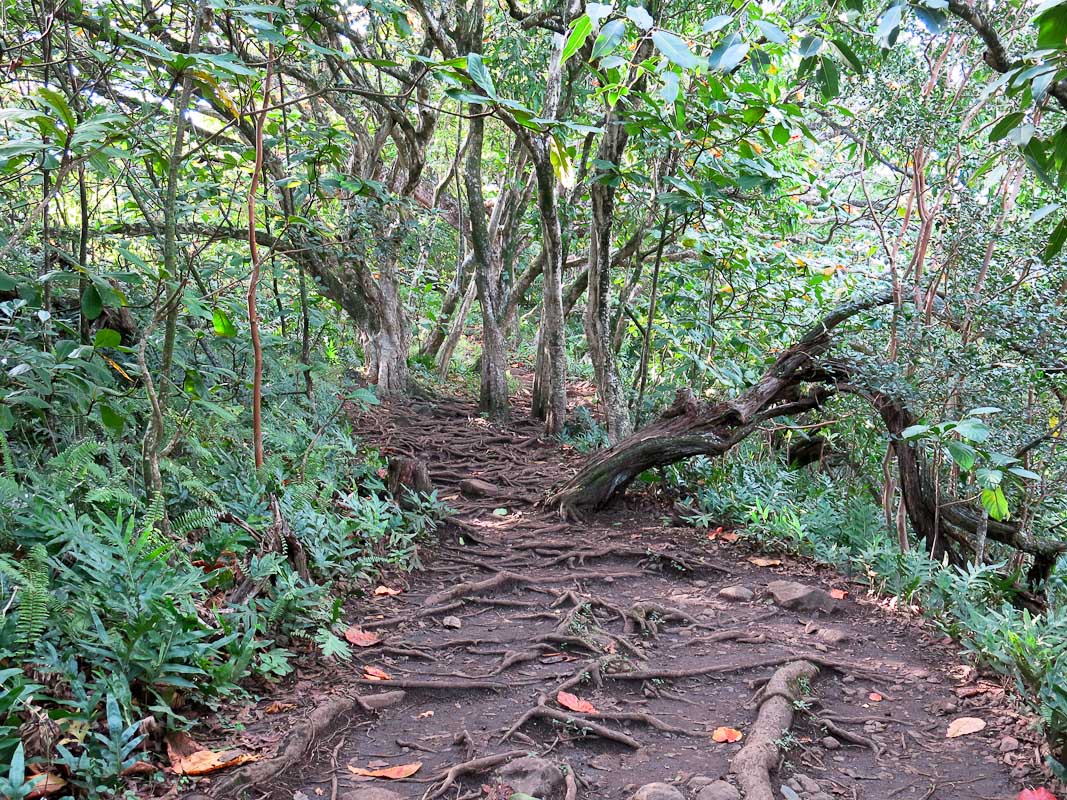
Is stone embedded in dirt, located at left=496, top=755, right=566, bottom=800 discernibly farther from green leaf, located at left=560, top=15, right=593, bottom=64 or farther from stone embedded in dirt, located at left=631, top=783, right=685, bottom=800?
green leaf, located at left=560, top=15, right=593, bottom=64

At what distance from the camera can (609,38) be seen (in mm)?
1974

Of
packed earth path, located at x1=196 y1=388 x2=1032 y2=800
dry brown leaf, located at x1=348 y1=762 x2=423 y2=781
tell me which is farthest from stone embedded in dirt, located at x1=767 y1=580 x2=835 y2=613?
dry brown leaf, located at x1=348 y1=762 x2=423 y2=781

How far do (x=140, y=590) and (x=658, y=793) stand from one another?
232 cm

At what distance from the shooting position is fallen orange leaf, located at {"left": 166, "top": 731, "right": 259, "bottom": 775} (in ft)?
8.94

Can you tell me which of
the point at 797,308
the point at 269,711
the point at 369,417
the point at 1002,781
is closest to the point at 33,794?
the point at 269,711

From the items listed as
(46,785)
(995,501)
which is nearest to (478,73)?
(46,785)

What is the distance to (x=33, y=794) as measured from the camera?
2.32 meters

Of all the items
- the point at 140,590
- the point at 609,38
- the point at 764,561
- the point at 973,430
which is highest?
the point at 609,38

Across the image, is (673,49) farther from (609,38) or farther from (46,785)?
(46,785)

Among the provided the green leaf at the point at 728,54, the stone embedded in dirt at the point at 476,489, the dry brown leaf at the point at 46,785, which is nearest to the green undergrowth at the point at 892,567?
the stone embedded in dirt at the point at 476,489

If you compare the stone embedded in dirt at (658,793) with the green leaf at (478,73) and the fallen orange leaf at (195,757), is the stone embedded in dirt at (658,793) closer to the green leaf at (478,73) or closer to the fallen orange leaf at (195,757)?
the fallen orange leaf at (195,757)

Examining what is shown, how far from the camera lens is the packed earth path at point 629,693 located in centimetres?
304

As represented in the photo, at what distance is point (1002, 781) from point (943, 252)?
3709 millimetres

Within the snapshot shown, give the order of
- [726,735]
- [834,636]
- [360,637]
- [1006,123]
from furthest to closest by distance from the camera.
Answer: [834,636], [360,637], [726,735], [1006,123]
